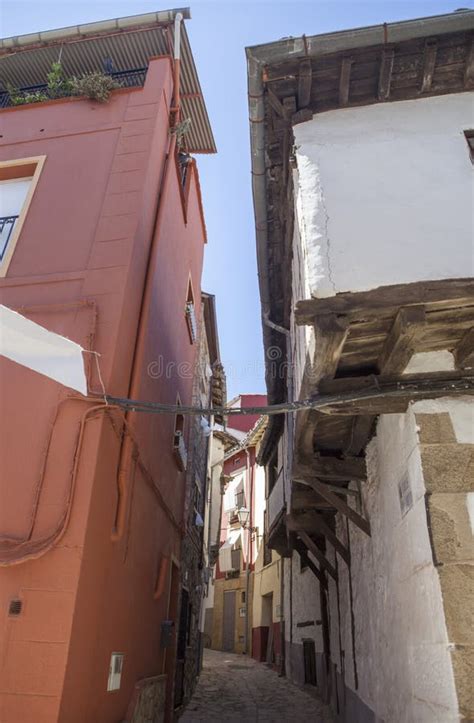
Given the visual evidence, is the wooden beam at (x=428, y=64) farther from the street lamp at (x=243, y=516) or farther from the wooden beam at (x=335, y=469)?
the street lamp at (x=243, y=516)

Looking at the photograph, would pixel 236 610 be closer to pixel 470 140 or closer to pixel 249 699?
pixel 249 699

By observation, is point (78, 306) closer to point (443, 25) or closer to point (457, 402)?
point (457, 402)

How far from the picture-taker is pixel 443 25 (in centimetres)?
446

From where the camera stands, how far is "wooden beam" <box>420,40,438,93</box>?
464 centimetres

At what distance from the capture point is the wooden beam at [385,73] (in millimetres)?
4672

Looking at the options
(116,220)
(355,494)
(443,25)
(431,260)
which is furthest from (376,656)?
(443,25)

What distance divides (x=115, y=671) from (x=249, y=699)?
620 cm

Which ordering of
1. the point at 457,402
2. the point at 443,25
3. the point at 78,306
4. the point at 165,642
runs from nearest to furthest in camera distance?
the point at 457,402 → the point at 443,25 → the point at 78,306 → the point at 165,642

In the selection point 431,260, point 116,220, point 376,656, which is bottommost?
point 376,656

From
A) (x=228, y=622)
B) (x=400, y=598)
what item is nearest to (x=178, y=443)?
(x=400, y=598)

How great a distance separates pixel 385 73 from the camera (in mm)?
4777

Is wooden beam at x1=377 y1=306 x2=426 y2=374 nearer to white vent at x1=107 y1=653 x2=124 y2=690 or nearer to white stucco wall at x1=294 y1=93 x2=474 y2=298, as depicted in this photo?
white stucco wall at x1=294 y1=93 x2=474 y2=298

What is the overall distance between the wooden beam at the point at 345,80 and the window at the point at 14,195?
11.5 ft

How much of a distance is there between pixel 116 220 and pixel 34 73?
401 cm
